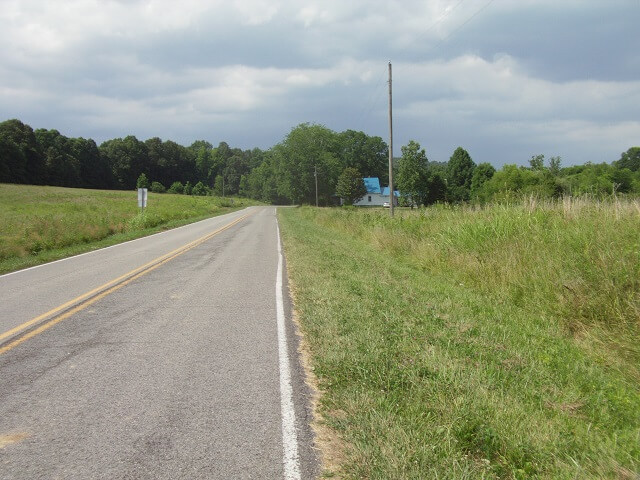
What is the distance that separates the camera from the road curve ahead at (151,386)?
346 cm

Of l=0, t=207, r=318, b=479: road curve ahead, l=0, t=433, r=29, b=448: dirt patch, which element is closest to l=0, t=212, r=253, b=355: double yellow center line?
l=0, t=207, r=318, b=479: road curve ahead

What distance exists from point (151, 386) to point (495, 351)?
3.88m

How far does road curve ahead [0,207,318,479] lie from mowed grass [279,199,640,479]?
0.50 metres

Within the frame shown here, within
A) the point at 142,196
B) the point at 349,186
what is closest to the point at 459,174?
the point at 349,186

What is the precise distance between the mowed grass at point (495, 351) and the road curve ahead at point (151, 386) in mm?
502

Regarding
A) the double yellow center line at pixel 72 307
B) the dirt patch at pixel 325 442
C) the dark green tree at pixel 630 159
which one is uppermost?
the dark green tree at pixel 630 159

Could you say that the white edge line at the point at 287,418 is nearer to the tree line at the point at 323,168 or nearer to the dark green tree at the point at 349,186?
the tree line at the point at 323,168

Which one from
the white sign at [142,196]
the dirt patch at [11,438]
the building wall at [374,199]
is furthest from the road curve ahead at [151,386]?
the building wall at [374,199]

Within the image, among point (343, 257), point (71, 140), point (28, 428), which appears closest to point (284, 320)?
point (28, 428)

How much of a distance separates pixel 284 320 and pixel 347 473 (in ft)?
14.6

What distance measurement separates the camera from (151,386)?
4.84 meters

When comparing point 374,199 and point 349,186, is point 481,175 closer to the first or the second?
point 349,186

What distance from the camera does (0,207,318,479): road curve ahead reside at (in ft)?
11.3

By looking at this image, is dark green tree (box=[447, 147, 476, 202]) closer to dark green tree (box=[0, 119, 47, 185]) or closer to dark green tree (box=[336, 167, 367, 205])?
dark green tree (box=[336, 167, 367, 205])
